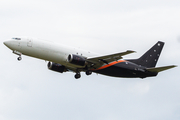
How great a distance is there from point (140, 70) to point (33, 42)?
65.1 ft

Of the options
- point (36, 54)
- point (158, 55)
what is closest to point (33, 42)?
point (36, 54)

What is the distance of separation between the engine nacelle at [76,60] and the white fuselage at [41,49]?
38.5 inches

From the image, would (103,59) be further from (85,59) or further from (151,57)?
(151,57)

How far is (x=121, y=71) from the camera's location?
58.8 meters

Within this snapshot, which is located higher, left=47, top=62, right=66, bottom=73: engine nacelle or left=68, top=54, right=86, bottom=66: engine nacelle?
left=68, top=54, right=86, bottom=66: engine nacelle

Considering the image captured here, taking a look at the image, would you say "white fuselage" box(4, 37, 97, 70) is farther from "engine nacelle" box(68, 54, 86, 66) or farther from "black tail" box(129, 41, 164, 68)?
"black tail" box(129, 41, 164, 68)

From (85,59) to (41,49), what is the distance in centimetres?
745

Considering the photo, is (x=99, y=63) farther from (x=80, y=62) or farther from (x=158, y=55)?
(x=158, y=55)

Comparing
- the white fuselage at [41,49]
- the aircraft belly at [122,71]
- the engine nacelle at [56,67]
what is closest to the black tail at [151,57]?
the aircraft belly at [122,71]

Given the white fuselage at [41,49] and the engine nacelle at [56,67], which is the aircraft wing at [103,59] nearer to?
the white fuselage at [41,49]

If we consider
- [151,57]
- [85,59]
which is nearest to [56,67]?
[85,59]

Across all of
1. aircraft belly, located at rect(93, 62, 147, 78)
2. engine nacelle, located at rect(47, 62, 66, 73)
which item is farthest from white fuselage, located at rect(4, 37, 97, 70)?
aircraft belly, located at rect(93, 62, 147, 78)

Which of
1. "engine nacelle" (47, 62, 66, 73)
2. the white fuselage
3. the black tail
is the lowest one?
"engine nacelle" (47, 62, 66, 73)

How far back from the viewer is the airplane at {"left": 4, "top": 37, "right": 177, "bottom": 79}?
171ft
